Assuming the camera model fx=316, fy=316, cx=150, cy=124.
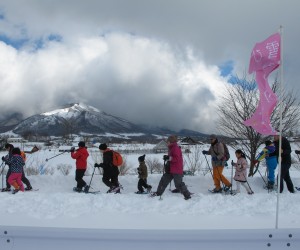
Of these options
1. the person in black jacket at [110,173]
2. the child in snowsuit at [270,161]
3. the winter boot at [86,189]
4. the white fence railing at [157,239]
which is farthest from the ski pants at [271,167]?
the white fence railing at [157,239]

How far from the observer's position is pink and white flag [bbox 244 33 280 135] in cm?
634

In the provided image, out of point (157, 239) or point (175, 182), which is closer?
point (157, 239)

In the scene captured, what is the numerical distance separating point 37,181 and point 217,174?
642cm

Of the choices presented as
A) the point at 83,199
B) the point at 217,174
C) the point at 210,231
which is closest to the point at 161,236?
the point at 210,231

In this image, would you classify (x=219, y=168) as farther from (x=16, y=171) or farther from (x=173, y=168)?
(x=16, y=171)

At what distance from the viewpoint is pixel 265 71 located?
6.56m

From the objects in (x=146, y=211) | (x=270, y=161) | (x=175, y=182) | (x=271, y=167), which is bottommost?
(x=146, y=211)

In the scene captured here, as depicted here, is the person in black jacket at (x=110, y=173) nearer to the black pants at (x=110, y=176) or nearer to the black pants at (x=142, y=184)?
the black pants at (x=110, y=176)

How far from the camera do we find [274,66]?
6359 mm

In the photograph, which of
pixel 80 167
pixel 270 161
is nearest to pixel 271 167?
pixel 270 161

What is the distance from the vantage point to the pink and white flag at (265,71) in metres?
6.34

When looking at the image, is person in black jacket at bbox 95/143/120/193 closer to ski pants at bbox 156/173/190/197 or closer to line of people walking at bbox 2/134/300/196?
line of people walking at bbox 2/134/300/196

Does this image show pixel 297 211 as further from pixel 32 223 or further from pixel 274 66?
pixel 32 223

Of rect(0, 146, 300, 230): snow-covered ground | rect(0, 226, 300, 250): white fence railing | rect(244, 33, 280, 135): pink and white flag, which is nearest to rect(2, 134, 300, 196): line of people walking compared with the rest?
rect(0, 146, 300, 230): snow-covered ground
